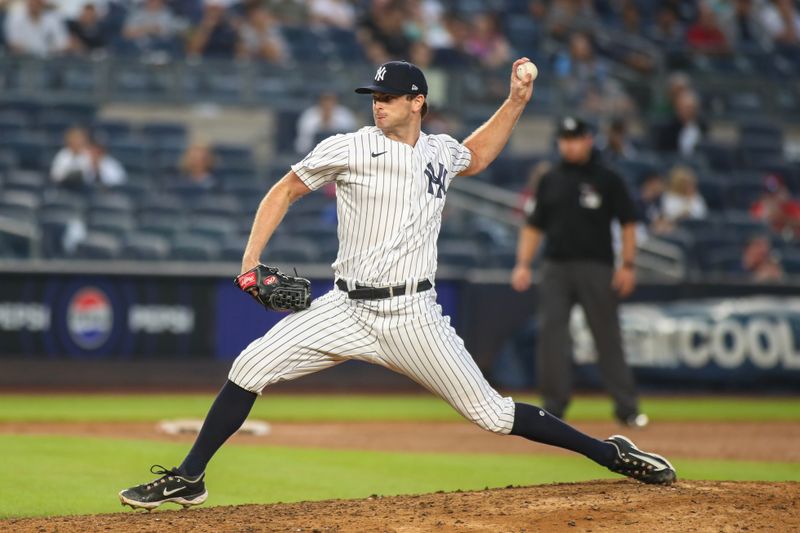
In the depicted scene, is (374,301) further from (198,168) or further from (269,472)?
(198,168)

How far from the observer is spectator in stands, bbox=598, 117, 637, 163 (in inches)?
613

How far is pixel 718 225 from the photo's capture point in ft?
48.3

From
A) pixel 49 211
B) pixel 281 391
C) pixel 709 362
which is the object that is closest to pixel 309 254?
pixel 281 391

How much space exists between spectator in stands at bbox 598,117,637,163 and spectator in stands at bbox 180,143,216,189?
466cm

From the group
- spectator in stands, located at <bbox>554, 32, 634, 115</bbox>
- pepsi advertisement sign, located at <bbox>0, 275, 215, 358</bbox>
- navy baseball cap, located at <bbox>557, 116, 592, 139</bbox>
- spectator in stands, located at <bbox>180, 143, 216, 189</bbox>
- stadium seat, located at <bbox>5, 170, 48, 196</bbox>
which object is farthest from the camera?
spectator in stands, located at <bbox>554, 32, 634, 115</bbox>

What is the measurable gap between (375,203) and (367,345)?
583 mm

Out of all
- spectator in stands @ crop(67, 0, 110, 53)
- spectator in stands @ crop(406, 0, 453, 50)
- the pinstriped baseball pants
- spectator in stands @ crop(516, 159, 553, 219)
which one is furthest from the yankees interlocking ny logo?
spectator in stands @ crop(406, 0, 453, 50)

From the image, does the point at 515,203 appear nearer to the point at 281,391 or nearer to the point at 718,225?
the point at 718,225

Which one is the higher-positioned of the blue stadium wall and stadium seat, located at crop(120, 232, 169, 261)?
stadium seat, located at crop(120, 232, 169, 261)

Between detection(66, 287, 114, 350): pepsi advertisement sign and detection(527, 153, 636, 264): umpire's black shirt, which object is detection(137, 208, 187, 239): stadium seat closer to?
detection(66, 287, 114, 350): pepsi advertisement sign

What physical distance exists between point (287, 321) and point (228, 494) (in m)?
1.26

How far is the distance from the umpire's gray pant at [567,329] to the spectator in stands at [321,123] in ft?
18.5

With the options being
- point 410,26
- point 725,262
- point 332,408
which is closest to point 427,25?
point 410,26

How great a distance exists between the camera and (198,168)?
46.3 ft
